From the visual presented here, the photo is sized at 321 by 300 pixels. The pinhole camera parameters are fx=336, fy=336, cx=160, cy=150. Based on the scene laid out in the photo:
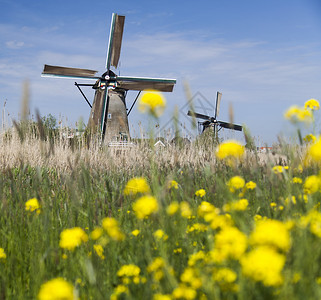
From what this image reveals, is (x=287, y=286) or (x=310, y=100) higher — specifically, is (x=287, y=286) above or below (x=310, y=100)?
below

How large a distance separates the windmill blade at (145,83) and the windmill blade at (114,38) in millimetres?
1240

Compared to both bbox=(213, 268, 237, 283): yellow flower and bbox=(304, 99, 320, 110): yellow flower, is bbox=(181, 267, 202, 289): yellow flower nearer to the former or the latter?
bbox=(213, 268, 237, 283): yellow flower

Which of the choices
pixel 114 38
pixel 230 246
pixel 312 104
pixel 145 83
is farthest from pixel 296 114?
pixel 114 38

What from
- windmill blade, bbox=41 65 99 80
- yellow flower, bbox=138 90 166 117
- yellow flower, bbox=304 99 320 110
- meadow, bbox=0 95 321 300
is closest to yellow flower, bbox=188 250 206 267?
meadow, bbox=0 95 321 300

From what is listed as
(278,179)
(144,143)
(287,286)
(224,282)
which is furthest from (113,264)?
(144,143)

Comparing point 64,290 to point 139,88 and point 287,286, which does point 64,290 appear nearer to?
point 287,286

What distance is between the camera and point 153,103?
1813mm

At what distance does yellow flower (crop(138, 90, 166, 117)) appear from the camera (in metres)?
1.81

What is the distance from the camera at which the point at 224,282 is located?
1252 mm

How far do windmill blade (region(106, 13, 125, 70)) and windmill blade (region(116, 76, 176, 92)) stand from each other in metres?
1.24

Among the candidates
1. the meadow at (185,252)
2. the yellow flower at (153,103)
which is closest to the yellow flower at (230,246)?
the meadow at (185,252)

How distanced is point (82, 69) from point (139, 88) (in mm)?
3598

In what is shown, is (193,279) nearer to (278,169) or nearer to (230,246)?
(230,246)

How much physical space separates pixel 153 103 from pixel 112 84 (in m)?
19.4
